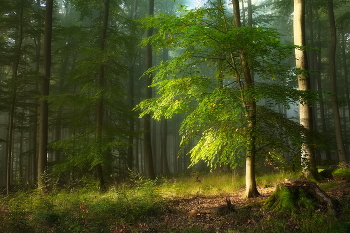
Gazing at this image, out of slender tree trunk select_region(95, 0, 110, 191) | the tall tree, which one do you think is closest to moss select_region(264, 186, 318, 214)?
the tall tree

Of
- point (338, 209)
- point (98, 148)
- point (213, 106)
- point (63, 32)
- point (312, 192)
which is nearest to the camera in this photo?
point (338, 209)

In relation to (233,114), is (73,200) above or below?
below

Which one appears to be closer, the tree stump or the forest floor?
the forest floor

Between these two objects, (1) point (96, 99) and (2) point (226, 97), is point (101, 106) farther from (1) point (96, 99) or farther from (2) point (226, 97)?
(2) point (226, 97)

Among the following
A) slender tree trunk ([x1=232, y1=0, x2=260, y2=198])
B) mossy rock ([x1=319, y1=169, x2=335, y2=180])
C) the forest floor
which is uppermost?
slender tree trunk ([x1=232, y1=0, x2=260, y2=198])

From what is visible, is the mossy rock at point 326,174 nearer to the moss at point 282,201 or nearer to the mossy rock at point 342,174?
the mossy rock at point 342,174

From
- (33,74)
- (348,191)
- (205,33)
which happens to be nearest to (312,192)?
(348,191)

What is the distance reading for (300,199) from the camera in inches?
232

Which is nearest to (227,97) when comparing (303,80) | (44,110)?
(303,80)

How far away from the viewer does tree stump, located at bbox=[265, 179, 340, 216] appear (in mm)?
5609

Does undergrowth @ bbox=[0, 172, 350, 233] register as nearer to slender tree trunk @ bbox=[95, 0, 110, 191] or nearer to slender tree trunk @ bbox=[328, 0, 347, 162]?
slender tree trunk @ bbox=[95, 0, 110, 191]

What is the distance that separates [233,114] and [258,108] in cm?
139

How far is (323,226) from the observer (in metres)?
4.49

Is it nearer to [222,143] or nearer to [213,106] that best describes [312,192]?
[222,143]
